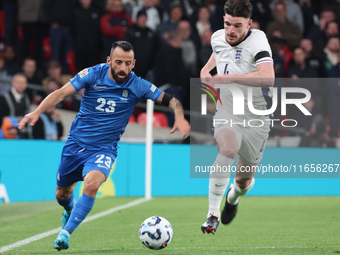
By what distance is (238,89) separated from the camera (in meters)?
5.87

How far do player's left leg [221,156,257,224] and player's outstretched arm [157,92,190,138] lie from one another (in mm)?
1184

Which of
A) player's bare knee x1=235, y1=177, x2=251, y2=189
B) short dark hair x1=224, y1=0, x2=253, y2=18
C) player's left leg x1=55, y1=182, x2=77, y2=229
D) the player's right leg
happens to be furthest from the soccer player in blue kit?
player's bare knee x1=235, y1=177, x2=251, y2=189

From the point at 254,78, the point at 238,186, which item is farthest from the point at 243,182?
the point at 254,78

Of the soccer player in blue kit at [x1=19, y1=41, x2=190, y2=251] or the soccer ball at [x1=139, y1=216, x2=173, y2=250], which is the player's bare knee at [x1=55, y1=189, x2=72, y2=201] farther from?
the soccer ball at [x1=139, y1=216, x2=173, y2=250]

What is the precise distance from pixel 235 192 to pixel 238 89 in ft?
4.71

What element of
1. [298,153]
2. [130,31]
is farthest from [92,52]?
[298,153]

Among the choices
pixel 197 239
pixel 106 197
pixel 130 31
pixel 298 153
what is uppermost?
pixel 130 31

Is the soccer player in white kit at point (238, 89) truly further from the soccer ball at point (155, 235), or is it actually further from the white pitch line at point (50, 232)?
the white pitch line at point (50, 232)

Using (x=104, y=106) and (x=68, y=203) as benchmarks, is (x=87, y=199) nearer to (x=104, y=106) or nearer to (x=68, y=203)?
(x=104, y=106)

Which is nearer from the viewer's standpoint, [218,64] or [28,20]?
[218,64]

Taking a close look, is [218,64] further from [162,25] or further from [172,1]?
[172,1]

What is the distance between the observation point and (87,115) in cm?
575

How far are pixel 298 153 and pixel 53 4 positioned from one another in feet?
22.9

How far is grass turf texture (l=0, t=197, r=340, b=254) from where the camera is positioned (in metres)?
5.27
